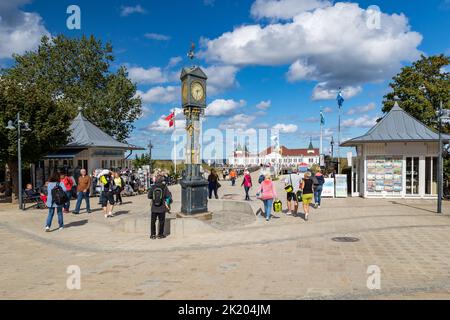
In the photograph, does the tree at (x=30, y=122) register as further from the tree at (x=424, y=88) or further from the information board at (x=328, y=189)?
the tree at (x=424, y=88)

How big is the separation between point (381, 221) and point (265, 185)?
421cm

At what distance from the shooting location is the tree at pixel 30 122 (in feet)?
59.9

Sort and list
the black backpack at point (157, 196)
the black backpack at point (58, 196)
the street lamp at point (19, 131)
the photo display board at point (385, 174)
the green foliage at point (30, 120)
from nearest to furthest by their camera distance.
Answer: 1. the black backpack at point (157, 196)
2. the black backpack at point (58, 196)
3. the street lamp at point (19, 131)
4. the green foliage at point (30, 120)
5. the photo display board at point (385, 174)

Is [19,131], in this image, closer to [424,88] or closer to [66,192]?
[66,192]

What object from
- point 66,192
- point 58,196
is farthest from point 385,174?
point 58,196

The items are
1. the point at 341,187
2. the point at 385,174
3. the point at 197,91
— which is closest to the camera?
the point at 197,91

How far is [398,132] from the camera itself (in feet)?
68.4

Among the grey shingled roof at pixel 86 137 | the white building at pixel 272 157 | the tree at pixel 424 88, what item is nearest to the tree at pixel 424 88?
the tree at pixel 424 88

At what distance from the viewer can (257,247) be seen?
29.4ft

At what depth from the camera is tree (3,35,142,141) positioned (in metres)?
35.9

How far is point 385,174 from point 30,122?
1945 centimetres

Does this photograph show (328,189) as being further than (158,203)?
Yes

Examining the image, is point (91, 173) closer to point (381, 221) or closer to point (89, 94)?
point (89, 94)

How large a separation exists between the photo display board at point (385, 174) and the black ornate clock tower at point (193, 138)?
40.5 feet
